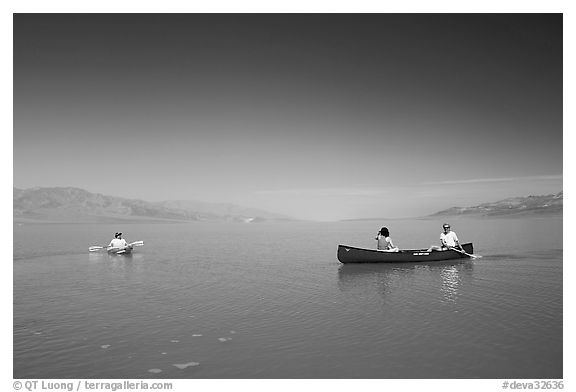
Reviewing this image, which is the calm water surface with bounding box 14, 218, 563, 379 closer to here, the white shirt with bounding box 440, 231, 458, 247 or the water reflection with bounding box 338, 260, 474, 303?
the water reflection with bounding box 338, 260, 474, 303

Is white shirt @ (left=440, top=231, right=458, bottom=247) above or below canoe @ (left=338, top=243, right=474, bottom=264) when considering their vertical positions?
above

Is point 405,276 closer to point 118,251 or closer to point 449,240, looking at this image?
point 449,240

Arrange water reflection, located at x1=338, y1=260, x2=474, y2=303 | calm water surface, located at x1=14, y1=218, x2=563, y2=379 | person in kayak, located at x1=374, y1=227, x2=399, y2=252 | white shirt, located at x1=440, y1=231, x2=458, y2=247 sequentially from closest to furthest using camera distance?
calm water surface, located at x1=14, y1=218, x2=563, y2=379 → water reflection, located at x1=338, y1=260, x2=474, y2=303 → person in kayak, located at x1=374, y1=227, x2=399, y2=252 → white shirt, located at x1=440, y1=231, x2=458, y2=247

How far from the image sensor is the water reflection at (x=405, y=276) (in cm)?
2036

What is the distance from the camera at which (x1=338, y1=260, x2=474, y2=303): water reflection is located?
20359mm

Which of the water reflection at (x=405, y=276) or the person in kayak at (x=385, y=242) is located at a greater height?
the person in kayak at (x=385, y=242)

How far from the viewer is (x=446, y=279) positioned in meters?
22.6

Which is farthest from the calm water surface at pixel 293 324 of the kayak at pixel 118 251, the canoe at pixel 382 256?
the kayak at pixel 118 251

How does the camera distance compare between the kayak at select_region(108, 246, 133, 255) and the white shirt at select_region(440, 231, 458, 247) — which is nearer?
the white shirt at select_region(440, 231, 458, 247)

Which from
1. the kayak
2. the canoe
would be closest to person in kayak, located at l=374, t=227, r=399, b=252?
the canoe

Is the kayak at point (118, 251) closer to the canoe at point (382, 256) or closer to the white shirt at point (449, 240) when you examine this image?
the canoe at point (382, 256)

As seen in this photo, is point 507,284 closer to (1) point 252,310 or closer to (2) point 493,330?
(2) point 493,330
